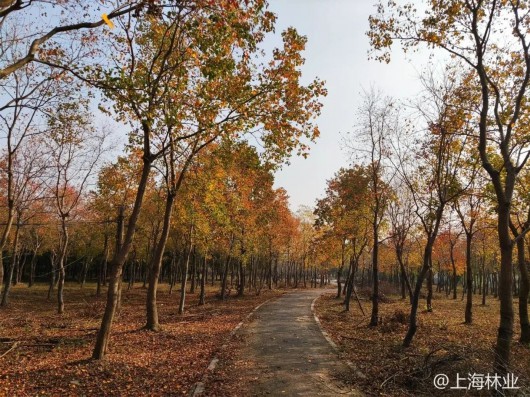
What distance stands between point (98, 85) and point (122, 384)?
623 cm

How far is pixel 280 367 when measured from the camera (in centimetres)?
920

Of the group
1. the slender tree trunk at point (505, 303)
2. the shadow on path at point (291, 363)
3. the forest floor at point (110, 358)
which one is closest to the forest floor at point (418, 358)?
the slender tree trunk at point (505, 303)

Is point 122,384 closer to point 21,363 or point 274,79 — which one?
point 21,363

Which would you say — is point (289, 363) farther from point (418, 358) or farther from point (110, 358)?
point (110, 358)

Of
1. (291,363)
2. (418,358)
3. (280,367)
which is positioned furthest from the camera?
(291,363)

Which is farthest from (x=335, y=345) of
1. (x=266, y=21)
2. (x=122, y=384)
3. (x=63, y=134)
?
(x=63, y=134)

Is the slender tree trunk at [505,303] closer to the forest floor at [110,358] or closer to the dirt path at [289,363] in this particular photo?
the dirt path at [289,363]

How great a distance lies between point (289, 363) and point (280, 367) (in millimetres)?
453

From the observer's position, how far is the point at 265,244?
37000 millimetres

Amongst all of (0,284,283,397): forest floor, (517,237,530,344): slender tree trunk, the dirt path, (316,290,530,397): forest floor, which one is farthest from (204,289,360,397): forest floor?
(517,237,530,344): slender tree trunk

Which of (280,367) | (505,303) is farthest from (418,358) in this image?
(280,367)

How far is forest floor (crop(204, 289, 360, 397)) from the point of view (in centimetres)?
757

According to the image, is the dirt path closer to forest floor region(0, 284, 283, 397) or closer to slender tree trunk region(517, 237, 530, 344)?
forest floor region(0, 284, 283, 397)

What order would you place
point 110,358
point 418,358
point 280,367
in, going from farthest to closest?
1. point 110,358
2. point 418,358
3. point 280,367
